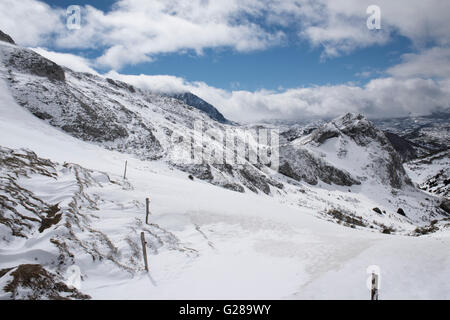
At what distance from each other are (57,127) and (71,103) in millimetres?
6479

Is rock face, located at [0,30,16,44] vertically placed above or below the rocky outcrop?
above

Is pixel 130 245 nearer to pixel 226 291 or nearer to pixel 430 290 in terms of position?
pixel 226 291

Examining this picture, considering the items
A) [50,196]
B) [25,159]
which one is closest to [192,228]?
[50,196]

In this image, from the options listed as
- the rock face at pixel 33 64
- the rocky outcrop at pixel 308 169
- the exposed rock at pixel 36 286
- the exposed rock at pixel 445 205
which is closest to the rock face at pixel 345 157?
the rocky outcrop at pixel 308 169

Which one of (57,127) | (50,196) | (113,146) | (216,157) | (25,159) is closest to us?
(50,196)

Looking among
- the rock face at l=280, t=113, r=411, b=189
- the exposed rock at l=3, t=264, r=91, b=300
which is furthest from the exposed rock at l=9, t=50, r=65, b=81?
the rock face at l=280, t=113, r=411, b=189

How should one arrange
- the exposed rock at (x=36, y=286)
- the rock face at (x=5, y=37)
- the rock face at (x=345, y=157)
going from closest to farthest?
the exposed rock at (x=36, y=286) → the rock face at (x=5, y=37) → the rock face at (x=345, y=157)

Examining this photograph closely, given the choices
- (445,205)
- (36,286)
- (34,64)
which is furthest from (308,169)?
(34,64)

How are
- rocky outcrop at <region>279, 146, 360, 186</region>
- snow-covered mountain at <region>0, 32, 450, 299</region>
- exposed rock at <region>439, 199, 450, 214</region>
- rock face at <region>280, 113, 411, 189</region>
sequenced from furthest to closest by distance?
rock face at <region>280, 113, 411, 189</region> < rocky outcrop at <region>279, 146, 360, 186</region> < exposed rock at <region>439, 199, 450, 214</region> < snow-covered mountain at <region>0, 32, 450, 299</region>

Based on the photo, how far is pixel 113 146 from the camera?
33.3 meters

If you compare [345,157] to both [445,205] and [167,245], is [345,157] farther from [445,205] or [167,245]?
[167,245]

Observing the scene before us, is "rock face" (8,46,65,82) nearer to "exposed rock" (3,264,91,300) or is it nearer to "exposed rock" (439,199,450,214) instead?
"exposed rock" (3,264,91,300)

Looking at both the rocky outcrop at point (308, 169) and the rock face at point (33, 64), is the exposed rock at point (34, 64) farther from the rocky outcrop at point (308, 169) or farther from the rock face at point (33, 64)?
the rocky outcrop at point (308, 169)

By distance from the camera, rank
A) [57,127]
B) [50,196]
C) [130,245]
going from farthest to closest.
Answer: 1. [57,127]
2. [50,196]
3. [130,245]
